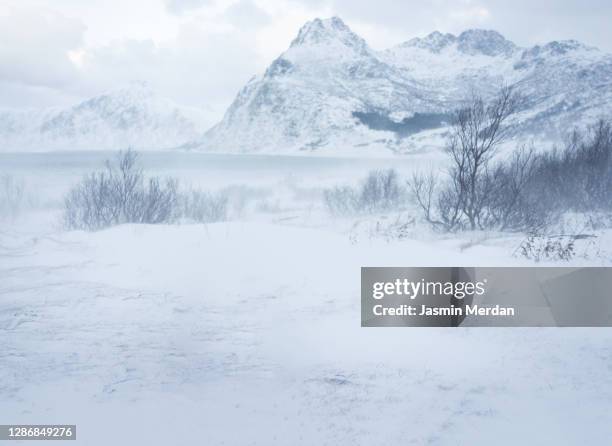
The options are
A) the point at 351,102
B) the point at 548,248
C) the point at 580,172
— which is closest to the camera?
the point at 548,248

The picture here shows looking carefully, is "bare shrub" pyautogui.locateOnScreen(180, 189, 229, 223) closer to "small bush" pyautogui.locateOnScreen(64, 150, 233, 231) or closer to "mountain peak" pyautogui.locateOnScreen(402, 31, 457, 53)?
"small bush" pyautogui.locateOnScreen(64, 150, 233, 231)

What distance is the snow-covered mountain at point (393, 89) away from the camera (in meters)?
4.36

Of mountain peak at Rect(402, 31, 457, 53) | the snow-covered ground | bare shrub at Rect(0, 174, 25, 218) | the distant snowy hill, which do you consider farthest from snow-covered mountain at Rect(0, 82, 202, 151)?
mountain peak at Rect(402, 31, 457, 53)

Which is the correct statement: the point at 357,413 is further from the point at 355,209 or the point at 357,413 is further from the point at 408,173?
the point at 408,173

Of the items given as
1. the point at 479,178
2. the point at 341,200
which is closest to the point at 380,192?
the point at 341,200

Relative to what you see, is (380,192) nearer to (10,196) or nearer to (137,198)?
(137,198)

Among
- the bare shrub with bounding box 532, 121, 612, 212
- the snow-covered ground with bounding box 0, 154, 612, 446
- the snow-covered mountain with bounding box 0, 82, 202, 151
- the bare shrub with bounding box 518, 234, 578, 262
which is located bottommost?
the snow-covered ground with bounding box 0, 154, 612, 446

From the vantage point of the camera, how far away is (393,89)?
4.77 meters

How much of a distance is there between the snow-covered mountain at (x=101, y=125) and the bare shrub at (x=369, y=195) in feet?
6.18

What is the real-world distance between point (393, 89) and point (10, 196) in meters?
4.27

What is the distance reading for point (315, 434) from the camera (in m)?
2.92

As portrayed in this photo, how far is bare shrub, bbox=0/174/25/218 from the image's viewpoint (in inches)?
164

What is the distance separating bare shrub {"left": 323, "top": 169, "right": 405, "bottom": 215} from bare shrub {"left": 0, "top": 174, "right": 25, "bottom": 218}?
3151 millimetres

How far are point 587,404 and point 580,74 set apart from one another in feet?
10.8
